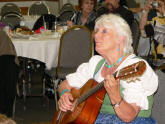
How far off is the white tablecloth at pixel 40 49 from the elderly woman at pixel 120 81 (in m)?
1.92

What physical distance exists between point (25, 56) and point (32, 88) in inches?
46.0

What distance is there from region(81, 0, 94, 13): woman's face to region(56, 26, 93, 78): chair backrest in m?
0.91

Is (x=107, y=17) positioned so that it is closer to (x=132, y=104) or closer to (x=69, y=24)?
(x=132, y=104)

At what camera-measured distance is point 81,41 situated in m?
4.01

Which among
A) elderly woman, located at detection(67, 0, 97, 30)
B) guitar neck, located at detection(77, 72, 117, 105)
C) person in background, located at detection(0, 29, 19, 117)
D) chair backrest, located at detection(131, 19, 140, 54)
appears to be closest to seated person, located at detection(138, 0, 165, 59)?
chair backrest, located at detection(131, 19, 140, 54)

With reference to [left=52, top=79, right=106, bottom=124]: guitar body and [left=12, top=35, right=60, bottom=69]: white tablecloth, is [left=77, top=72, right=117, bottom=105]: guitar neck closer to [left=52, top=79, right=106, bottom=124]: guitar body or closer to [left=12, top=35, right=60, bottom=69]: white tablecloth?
[left=52, top=79, right=106, bottom=124]: guitar body

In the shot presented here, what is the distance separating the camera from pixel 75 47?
3998mm

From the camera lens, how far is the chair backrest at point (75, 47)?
399cm

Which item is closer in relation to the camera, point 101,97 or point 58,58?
point 101,97

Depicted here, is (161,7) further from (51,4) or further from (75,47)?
(51,4)

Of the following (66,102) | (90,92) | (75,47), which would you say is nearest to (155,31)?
(75,47)

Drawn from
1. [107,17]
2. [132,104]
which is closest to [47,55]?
[107,17]

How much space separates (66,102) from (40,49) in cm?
216

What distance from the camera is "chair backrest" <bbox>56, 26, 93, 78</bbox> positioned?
3986 millimetres
